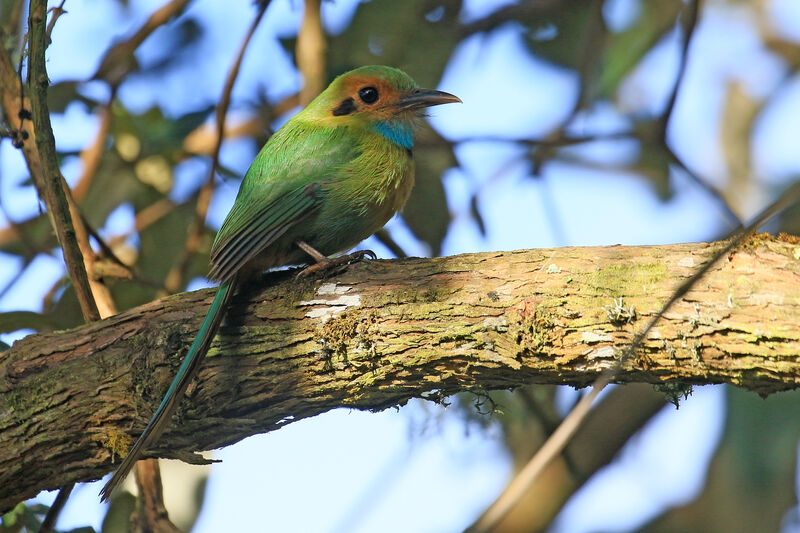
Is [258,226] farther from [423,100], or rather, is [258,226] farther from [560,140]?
[560,140]

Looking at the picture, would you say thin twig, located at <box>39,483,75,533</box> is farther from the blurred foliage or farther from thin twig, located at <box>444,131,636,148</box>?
thin twig, located at <box>444,131,636,148</box>

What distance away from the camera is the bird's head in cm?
456

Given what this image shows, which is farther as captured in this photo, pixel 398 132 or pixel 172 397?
pixel 398 132

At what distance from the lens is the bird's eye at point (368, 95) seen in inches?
183

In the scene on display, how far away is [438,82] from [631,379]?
3.70m

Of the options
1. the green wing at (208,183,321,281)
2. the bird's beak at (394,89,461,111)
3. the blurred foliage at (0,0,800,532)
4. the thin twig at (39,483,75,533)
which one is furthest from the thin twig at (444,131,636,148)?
the thin twig at (39,483,75,533)

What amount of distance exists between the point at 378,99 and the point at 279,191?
106cm

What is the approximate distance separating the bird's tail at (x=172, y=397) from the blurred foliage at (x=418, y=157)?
1.83 metres

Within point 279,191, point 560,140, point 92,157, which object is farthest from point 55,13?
point 560,140

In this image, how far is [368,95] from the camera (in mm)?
4648

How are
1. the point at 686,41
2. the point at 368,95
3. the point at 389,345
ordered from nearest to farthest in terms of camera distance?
the point at 389,345, the point at 368,95, the point at 686,41

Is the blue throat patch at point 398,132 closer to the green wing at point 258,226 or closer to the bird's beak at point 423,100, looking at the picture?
the bird's beak at point 423,100

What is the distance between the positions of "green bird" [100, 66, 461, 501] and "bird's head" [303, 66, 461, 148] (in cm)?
10

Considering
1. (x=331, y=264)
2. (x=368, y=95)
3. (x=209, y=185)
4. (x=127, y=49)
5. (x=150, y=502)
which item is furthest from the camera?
(x=127, y=49)
